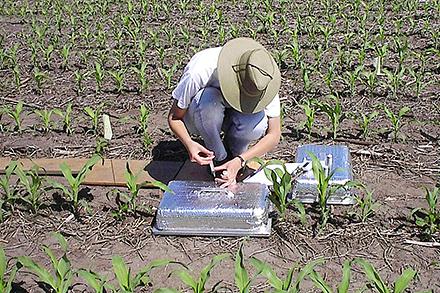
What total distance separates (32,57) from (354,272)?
4.25 meters

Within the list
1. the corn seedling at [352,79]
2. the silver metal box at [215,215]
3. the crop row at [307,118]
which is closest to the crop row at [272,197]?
the silver metal box at [215,215]

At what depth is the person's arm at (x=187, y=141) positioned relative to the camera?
3270 mm

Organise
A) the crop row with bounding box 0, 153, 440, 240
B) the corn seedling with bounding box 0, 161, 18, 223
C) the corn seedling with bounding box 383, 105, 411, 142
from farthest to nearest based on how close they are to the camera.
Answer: the corn seedling with bounding box 383, 105, 411, 142
the corn seedling with bounding box 0, 161, 18, 223
the crop row with bounding box 0, 153, 440, 240

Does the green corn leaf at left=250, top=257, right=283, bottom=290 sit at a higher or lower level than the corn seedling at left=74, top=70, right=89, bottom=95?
higher

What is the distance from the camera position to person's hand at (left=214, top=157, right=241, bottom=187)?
10.7 feet

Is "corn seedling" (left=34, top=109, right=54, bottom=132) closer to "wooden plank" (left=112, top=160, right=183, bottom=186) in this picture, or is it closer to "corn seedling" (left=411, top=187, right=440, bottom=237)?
"wooden plank" (left=112, top=160, right=183, bottom=186)

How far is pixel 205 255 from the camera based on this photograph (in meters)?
3.00

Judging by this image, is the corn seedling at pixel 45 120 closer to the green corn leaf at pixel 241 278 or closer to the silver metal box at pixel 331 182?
the silver metal box at pixel 331 182

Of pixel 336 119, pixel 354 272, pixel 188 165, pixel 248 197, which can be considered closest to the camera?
pixel 354 272

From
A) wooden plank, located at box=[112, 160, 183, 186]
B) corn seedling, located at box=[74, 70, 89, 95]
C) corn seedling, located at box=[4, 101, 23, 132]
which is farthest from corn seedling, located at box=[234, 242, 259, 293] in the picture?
corn seedling, located at box=[74, 70, 89, 95]

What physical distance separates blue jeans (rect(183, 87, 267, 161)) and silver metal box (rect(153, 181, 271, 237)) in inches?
15.1

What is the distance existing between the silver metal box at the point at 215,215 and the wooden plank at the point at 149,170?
22.0 inches

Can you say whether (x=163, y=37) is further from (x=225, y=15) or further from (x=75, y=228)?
(x=75, y=228)

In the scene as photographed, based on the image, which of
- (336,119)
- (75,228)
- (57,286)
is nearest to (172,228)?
(75,228)
